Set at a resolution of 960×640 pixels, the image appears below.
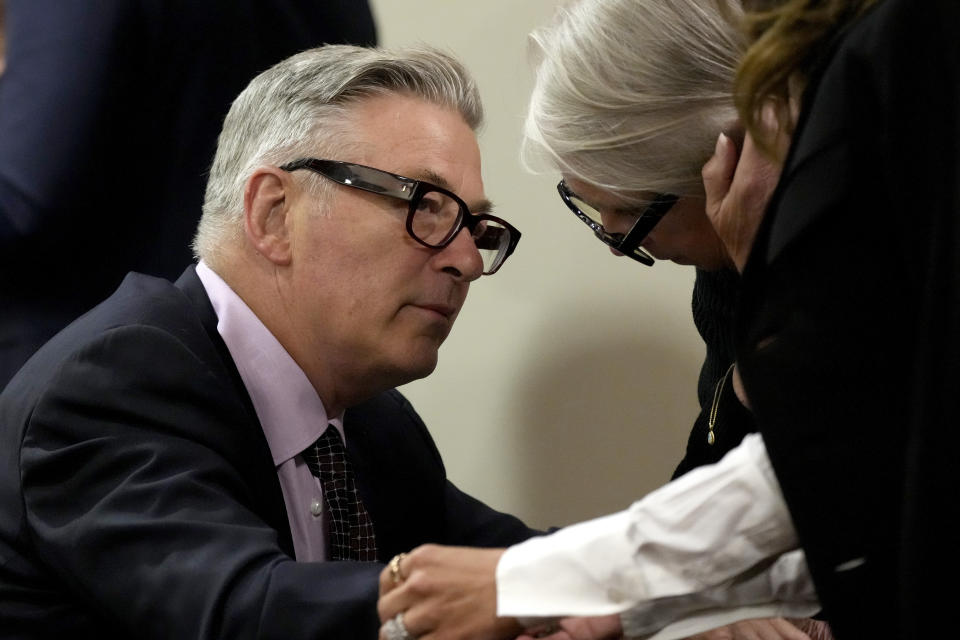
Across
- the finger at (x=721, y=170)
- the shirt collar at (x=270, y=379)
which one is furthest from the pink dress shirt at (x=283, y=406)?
the finger at (x=721, y=170)

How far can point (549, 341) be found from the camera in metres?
2.44

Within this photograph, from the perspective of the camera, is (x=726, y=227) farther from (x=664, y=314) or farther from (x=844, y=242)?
(x=664, y=314)

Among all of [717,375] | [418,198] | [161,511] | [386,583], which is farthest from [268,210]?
[717,375]

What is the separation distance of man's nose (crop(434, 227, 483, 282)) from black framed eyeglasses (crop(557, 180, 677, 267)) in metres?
0.17

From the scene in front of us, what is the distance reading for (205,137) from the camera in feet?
6.15

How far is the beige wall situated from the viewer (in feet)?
7.81

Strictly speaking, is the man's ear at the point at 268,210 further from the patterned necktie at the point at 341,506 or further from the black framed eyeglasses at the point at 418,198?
the patterned necktie at the point at 341,506

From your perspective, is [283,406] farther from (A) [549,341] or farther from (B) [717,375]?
(A) [549,341]

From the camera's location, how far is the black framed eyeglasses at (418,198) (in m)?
1.71

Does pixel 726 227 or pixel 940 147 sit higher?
pixel 940 147

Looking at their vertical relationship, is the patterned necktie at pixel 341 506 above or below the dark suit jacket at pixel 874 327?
below

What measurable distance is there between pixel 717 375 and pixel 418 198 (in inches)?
24.5

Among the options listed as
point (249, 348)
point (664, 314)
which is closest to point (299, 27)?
point (249, 348)

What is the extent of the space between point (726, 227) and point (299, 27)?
2.31 ft
